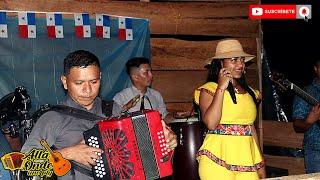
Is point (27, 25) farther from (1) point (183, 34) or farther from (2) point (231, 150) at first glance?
(2) point (231, 150)

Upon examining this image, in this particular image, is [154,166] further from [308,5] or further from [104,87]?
[308,5]

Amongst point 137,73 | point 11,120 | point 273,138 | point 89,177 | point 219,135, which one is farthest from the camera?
point 273,138

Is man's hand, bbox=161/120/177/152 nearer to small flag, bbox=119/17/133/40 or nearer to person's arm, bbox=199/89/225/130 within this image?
person's arm, bbox=199/89/225/130

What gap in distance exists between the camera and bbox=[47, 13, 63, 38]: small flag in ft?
20.2

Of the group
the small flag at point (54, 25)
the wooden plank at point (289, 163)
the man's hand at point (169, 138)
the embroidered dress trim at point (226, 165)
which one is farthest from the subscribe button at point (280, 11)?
the man's hand at point (169, 138)

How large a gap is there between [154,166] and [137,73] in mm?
3316

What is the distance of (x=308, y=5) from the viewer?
30.6ft

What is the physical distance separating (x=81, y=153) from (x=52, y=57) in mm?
3366

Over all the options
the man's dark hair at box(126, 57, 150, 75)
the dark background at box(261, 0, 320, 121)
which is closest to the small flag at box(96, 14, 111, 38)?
the man's dark hair at box(126, 57, 150, 75)

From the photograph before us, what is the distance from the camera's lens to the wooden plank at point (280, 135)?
7.88 m

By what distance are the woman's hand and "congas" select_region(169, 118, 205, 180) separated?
5.96 ft

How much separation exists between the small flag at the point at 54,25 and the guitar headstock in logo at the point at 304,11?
15.7 ft

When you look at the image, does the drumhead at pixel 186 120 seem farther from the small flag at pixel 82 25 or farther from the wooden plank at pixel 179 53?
the small flag at pixel 82 25

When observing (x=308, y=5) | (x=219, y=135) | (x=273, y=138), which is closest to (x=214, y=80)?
(x=219, y=135)
